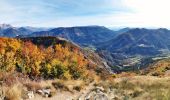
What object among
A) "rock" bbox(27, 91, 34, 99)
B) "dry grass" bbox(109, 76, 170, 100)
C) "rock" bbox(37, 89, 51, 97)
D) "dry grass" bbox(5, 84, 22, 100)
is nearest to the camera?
"dry grass" bbox(5, 84, 22, 100)

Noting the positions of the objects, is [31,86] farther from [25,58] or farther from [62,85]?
[25,58]

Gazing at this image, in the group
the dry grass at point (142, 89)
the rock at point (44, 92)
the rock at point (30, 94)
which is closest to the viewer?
the dry grass at point (142, 89)

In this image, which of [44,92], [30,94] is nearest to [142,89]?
[44,92]

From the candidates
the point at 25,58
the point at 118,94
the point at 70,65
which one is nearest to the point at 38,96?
the point at 118,94

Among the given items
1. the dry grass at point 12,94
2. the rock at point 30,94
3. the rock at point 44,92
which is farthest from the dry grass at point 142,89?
the dry grass at point 12,94

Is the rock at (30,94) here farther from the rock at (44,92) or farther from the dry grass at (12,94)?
the dry grass at (12,94)

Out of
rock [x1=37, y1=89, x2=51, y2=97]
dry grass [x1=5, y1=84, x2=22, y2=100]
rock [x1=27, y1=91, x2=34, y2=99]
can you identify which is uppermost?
dry grass [x1=5, y1=84, x2=22, y2=100]

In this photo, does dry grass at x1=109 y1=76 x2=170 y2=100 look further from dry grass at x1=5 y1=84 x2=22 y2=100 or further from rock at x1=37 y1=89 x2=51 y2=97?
dry grass at x1=5 y1=84 x2=22 y2=100

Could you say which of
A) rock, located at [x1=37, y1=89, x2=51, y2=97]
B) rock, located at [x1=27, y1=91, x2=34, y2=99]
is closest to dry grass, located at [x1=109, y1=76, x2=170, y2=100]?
rock, located at [x1=37, y1=89, x2=51, y2=97]

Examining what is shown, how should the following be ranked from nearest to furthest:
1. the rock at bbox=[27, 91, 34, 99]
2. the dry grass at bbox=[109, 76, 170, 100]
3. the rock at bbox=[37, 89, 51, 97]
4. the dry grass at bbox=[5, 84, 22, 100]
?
the dry grass at bbox=[5, 84, 22, 100], the dry grass at bbox=[109, 76, 170, 100], the rock at bbox=[27, 91, 34, 99], the rock at bbox=[37, 89, 51, 97]

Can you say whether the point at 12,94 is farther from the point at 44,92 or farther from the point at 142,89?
the point at 142,89

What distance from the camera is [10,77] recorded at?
56.0 feet

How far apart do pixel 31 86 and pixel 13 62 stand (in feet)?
269

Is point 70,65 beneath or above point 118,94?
beneath
